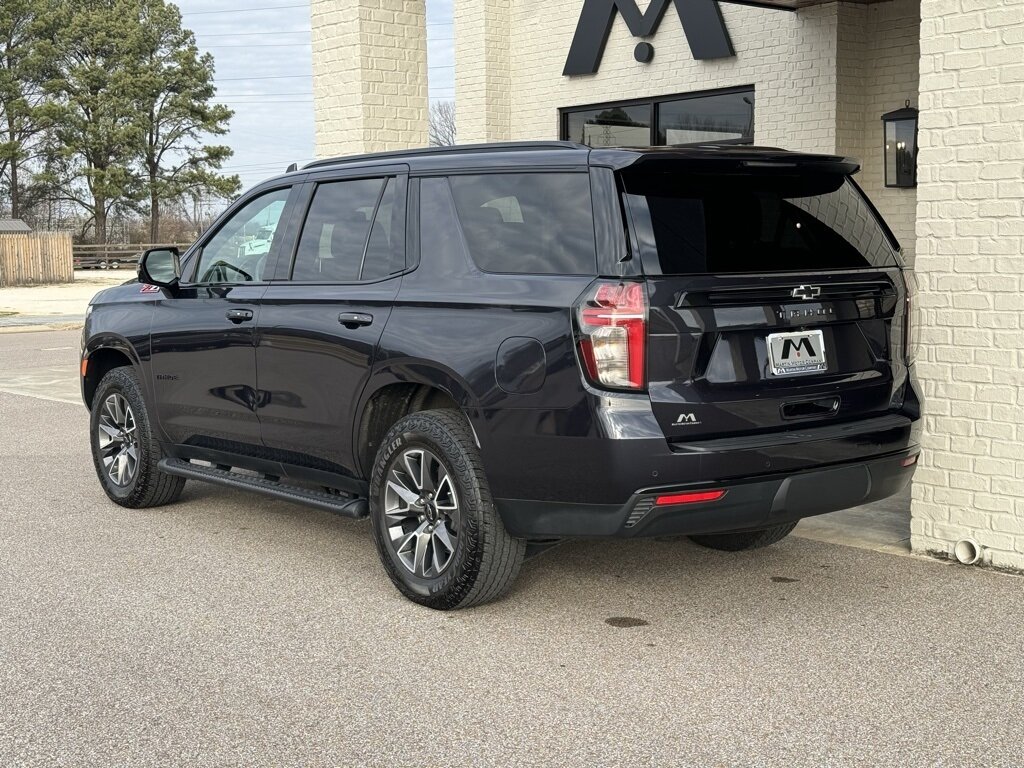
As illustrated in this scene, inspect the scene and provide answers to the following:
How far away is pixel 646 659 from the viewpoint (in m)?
4.82

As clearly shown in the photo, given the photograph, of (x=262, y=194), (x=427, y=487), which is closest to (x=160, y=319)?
(x=262, y=194)

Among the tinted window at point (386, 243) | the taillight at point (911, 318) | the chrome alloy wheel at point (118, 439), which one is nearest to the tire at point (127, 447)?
the chrome alloy wheel at point (118, 439)

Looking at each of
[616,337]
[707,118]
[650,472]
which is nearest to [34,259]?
[707,118]

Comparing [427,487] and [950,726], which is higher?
[427,487]

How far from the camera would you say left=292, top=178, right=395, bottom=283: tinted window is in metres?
5.85

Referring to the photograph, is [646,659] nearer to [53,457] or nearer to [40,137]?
[53,457]

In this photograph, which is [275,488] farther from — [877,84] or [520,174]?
Answer: [877,84]

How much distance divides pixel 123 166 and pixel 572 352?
5349cm

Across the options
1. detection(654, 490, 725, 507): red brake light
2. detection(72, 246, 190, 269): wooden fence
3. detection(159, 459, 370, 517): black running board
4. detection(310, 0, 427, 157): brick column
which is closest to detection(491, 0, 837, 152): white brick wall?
detection(310, 0, 427, 157): brick column

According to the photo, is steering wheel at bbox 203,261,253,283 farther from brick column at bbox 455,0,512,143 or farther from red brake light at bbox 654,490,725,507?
brick column at bbox 455,0,512,143

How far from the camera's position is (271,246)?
6.48 metres

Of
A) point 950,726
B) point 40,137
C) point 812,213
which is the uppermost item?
point 40,137

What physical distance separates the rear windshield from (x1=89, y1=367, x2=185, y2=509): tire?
12.0 feet

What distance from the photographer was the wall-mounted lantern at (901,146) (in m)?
11.7
